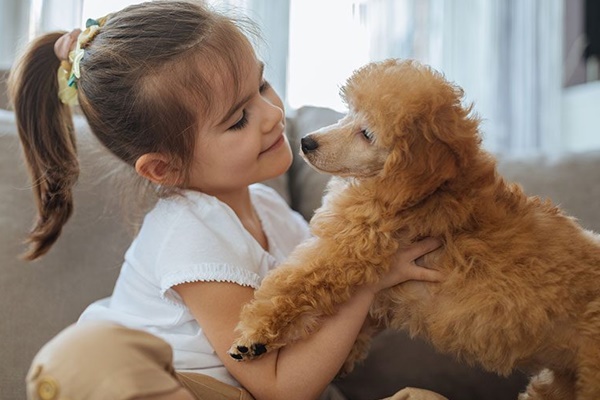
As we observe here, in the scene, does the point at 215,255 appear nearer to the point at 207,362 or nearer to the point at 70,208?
the point at 207,362

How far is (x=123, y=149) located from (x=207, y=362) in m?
0.43

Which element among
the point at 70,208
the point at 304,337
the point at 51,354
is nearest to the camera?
the point at 51,354

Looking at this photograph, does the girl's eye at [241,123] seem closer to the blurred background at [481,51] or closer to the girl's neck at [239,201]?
the girl's neck at [239,201]

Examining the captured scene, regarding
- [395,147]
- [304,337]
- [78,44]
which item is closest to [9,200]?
[78,44]

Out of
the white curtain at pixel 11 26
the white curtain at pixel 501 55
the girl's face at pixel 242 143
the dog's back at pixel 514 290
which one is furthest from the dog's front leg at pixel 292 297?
the white curtain at pixel 501 55

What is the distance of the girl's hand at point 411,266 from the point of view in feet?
3.70

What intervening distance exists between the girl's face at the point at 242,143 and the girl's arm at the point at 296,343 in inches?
9.3

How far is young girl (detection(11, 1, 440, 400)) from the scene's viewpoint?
47.0 inches

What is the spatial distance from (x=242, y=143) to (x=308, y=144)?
0.22 meters

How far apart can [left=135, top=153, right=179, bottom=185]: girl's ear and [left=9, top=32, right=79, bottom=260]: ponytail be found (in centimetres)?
22

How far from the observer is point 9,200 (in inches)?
60.7

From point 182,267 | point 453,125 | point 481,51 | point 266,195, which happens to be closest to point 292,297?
point 182,267

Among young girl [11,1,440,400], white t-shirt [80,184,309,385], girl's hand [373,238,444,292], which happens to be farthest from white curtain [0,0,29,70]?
girl's hand [373,238,444,292]

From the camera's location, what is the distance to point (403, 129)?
40.9 inches
